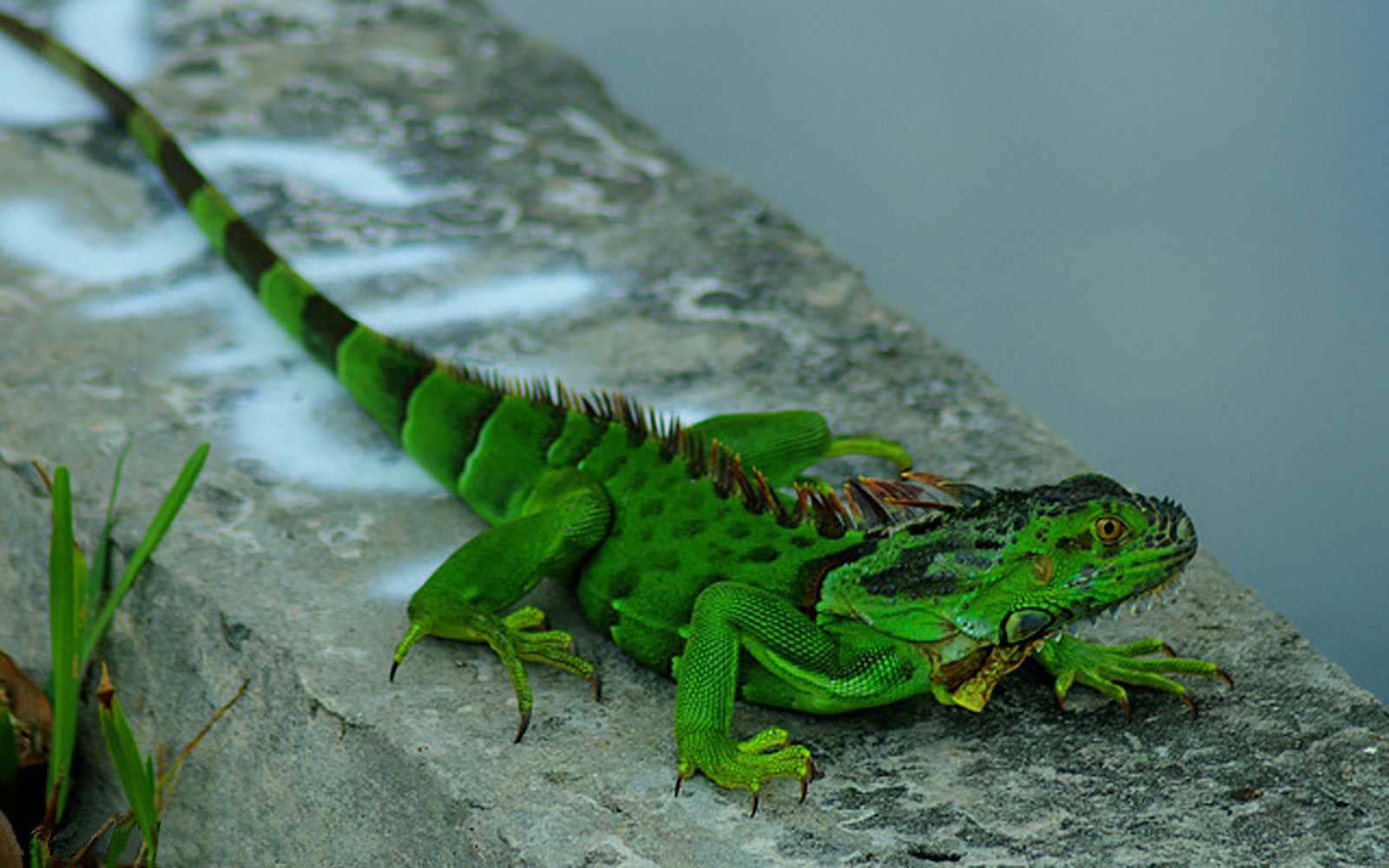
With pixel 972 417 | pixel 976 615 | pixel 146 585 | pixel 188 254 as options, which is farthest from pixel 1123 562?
pixel 188 254

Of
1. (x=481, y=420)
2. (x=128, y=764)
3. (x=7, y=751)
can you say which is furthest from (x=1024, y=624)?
(x=7, y=751)

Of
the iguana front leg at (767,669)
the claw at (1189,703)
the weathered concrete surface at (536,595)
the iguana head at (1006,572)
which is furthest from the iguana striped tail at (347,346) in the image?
the claw at (1189,703)

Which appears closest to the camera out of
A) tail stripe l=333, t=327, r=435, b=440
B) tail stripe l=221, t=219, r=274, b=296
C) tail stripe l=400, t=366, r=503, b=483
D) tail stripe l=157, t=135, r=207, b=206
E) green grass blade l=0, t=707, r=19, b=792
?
green grass blade l=0, t=707, r=19, b=792

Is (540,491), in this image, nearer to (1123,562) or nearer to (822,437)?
(822,437)

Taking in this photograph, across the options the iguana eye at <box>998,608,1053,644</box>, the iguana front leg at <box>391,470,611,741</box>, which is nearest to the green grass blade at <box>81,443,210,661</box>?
the iguana front leg at <box>391,470,611,741</box>

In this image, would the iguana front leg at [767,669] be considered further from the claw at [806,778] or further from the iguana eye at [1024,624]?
the iguana eye at [1024,624]

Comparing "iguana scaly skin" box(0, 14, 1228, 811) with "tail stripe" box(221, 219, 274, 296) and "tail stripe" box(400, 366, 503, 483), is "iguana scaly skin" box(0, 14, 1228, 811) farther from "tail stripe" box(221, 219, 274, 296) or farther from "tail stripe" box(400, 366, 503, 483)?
"tail stripe" box(221, 219, 274, 296)
